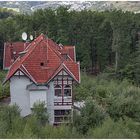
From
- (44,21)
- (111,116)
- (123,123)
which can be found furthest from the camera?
(44,21)

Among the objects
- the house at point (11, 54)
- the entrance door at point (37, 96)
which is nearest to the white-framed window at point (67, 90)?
the entrance door at point (37, 96)

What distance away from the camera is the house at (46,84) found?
20.0 metres

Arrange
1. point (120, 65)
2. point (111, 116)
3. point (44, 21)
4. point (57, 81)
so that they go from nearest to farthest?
point (111, 116)
point (57, 81)
point (120, 65)
point (44, 21)

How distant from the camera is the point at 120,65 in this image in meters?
35.1

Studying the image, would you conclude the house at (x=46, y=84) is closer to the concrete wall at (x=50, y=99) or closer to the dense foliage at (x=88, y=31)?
the concrete wall at (x=50, y=99)

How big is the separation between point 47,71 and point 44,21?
1785cm

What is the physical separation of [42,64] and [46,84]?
1.27 metres

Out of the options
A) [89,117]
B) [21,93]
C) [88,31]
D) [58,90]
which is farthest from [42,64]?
[88,31]

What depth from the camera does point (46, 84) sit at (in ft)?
65.7

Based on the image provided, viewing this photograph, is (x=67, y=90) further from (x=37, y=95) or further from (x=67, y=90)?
(x=37, y=95)

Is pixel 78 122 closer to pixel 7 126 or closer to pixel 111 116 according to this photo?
pixel 111 116

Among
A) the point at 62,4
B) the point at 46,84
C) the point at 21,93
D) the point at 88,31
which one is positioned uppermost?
the point at 62,4

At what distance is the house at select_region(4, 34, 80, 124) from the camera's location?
1997 cm

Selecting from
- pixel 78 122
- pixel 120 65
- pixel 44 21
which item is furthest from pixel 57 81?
pixel 44 21
